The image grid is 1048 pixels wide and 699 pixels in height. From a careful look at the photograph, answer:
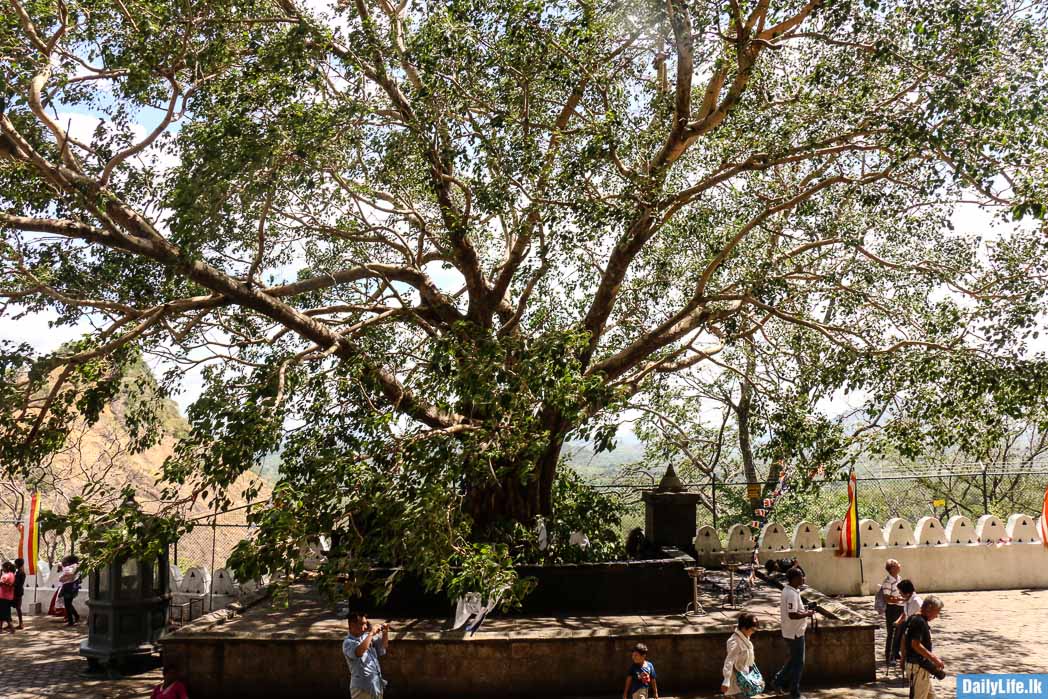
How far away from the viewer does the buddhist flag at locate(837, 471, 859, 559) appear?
13.8m

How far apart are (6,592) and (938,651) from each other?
534 inches

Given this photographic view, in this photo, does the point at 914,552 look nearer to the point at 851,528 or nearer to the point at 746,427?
the point at 851,528

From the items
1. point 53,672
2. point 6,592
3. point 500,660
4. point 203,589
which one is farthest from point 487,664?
point 6,592

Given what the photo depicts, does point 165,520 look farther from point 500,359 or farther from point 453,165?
point 453,165

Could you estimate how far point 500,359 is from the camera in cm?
1050

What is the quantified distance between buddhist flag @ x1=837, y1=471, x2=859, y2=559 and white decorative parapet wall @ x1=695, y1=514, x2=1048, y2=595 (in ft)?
1.30

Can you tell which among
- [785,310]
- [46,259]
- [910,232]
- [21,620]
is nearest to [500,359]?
[785,310]

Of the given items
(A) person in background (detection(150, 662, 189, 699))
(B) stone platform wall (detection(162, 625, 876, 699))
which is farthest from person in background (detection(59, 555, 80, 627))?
(A) person in background (detection(150, 662, 189, 699))

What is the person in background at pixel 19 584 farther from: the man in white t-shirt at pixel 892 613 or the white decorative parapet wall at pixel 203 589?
the man in white t-shirt at pixel 892 613

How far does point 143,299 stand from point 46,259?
1.22 metres

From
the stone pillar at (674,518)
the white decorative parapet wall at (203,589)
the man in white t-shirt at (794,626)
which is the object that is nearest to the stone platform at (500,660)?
the man in white t-shirt at (794,626)

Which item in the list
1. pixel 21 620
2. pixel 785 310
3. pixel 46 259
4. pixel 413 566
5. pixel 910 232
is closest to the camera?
pixel 413 566

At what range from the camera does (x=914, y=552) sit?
15.3 m

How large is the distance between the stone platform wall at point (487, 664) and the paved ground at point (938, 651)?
262 mm
